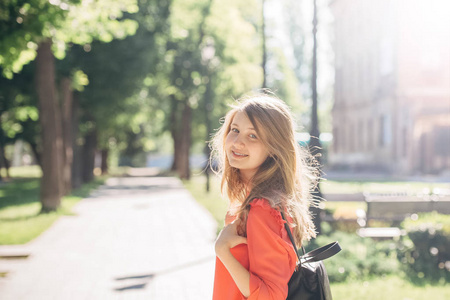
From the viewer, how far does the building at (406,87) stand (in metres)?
41.6

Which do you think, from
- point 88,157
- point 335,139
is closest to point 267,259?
point 88,157

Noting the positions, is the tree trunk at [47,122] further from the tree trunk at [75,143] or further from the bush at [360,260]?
the bush at [360,260]

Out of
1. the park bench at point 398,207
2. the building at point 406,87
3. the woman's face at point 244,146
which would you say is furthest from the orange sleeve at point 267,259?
the building at point 406,87

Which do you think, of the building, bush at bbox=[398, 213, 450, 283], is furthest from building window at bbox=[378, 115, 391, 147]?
bush at bbox=[398, 213, 450, 283]

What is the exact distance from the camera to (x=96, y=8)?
15.7 m

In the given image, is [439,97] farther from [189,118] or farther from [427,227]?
[427,227]

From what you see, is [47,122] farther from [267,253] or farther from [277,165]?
[267,253]

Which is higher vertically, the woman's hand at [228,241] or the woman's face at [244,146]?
the woman's face at [244,146]

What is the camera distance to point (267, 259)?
2.29 m

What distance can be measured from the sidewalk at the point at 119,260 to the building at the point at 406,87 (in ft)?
91.9

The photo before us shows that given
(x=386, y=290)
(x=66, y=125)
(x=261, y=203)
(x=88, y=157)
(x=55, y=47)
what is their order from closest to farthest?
(x=261, y=203) < (x=386, y=290) < (x=55, y=47) < (x=66, y=125) < (x=88, y=157)

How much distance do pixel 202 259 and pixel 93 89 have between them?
17326 mm

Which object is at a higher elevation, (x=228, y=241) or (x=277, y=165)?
(x=277, y=165)

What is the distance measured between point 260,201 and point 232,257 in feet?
0.82
